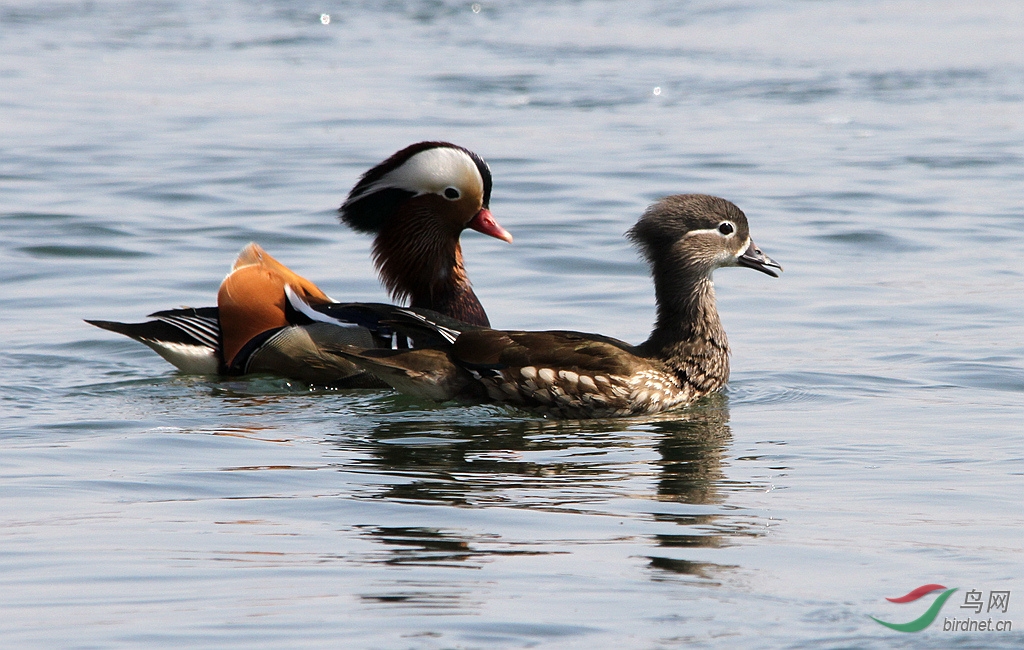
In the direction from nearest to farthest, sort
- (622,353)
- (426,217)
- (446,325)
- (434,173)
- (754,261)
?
(622,353) < (446,325) < (754,261) < (434,173) < (426,217)

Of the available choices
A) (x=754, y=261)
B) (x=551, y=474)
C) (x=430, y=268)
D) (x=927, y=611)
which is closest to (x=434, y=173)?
(x=430, y=268)

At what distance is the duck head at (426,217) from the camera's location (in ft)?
27.3

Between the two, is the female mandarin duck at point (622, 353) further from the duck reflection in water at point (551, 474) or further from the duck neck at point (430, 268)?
the duck neck at point (430, 268)

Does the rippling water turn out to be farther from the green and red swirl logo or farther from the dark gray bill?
the dark gray bill

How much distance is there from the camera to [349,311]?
309 inches

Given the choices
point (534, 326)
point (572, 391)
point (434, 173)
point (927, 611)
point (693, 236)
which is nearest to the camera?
point (927, 611)

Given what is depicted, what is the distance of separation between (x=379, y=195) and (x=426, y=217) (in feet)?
0.91

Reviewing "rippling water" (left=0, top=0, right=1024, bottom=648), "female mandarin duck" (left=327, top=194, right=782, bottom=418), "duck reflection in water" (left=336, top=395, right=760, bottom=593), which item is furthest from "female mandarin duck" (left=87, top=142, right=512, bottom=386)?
"duck reflection in water" (left=336, top=395, right=760, bottom=593)

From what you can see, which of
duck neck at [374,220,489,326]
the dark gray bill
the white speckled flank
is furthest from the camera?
duck neck at [374,220,489,326]

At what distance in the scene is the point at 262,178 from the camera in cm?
1467

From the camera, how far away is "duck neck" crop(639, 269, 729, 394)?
7695 millimetres

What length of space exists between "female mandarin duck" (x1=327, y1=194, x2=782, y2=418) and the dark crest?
927 mm

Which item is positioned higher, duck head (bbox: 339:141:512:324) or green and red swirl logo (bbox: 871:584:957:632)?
duck head (bbox: 339:141:512:324)

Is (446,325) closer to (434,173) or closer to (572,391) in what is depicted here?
(572,391)
